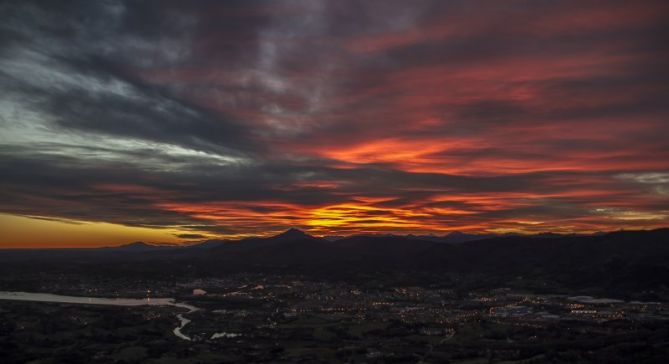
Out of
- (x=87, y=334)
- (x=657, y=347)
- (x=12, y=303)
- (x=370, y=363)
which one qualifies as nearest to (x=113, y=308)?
(x=12, y=303)

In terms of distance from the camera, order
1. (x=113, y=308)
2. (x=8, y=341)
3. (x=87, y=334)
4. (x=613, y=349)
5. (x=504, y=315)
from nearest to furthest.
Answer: (x=613, y=349) < (x=8, y=341) < (x=87, y=334) < (x=504, y=315) < (x=113, y=308)

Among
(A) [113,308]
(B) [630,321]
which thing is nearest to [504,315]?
(B) [630,321]

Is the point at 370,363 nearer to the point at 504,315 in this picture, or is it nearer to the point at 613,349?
the point at 613,349

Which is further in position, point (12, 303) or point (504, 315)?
point (12, 303)

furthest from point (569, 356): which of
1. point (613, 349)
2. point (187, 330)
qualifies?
point (187, 330)

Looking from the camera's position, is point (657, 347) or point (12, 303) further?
point (12, 303)

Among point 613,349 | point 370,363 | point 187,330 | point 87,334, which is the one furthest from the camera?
point 187,330

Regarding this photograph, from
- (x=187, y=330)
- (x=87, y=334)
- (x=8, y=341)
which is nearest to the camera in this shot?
(x=8, y=341)

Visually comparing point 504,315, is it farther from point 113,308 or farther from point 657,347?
point 113,308

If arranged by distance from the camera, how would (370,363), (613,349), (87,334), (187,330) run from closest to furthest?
1. (370,363)
2. (613,349)
3. (87,334)
4. (187,330)
